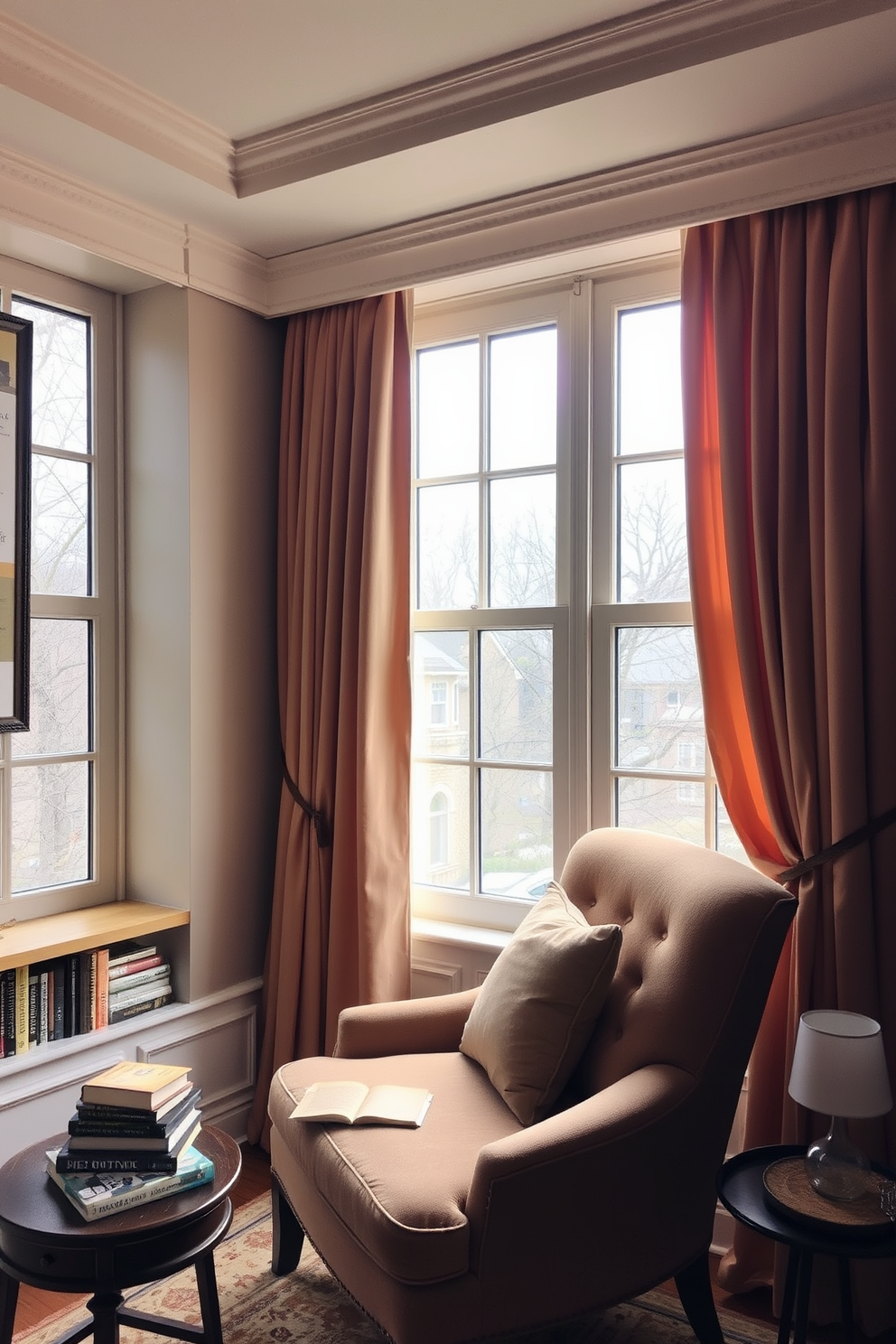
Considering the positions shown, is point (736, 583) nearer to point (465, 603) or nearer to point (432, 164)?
point (465, 603)

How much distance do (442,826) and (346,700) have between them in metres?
0.51

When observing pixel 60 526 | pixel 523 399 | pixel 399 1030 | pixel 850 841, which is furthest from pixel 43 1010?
pixel 523 399

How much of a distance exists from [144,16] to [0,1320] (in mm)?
2580

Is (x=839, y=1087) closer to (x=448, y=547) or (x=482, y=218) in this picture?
(x=448, y=547)

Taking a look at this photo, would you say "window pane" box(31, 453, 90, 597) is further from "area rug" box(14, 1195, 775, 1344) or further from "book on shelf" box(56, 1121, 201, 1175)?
"area rug" box(14, 1195, 775, 1344)

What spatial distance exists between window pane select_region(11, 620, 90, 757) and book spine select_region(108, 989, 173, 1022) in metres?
0.77

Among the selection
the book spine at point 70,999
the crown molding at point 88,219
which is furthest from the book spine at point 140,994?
the crown molding at point 88,219

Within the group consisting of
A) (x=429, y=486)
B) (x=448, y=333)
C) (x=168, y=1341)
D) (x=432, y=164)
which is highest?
(x=432, y=164)

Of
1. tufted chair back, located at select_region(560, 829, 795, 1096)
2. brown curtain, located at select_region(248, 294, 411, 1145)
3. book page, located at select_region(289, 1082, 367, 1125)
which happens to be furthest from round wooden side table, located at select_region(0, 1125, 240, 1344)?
brown curtain, located at select_region(248, 294, 411, 1145)

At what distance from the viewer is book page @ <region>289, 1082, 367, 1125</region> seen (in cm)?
211

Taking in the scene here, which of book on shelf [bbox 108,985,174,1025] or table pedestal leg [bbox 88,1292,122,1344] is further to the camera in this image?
book on shelf [bbox 108,985,174,1025]

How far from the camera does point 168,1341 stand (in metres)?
2.23

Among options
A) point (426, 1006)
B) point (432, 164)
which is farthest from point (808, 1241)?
point (432, 164)

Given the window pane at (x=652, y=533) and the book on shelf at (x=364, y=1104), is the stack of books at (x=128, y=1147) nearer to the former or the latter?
the book on shelf at (x=364, y=1104)
